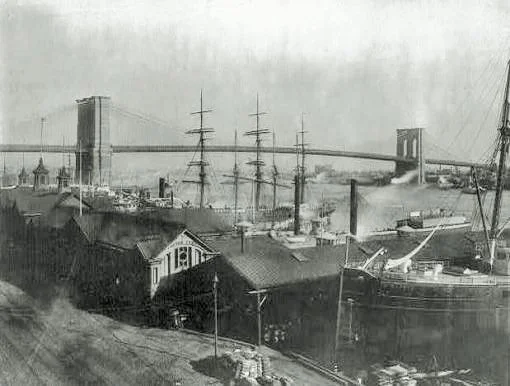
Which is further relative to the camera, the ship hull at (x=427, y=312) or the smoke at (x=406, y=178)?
the smoke at (x=406, y=178)

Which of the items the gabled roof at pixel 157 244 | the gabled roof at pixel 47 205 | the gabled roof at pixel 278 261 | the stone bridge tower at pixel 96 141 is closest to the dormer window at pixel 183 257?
the gabled roof at pixel 157 244

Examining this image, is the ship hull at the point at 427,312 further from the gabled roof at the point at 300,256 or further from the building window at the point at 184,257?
the building window at the point at 184,257

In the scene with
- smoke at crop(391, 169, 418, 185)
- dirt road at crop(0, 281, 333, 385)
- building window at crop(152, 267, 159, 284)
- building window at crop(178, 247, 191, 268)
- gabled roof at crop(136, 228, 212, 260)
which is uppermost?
smoke at crop(391, 169, 418, 185)

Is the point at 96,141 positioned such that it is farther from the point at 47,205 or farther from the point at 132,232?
the point at 132,232

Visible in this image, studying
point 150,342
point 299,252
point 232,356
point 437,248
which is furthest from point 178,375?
point 437,248

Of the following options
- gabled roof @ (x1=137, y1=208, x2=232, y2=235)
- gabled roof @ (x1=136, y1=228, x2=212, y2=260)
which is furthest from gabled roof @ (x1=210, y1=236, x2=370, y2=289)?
gabled roof @ (x1=137, y1=208, x2=232, y2=235)

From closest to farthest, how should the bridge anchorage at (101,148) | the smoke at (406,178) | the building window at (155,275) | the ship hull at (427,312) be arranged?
the ship hull at (427,312) < the building window at (155,275) < the bridge anchorage at (101,148) < the smoke at (406,178)

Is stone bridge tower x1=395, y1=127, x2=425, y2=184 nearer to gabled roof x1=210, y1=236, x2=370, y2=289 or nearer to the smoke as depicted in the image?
the smoke

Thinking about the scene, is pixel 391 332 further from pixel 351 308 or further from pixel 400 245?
pixel 400 245
